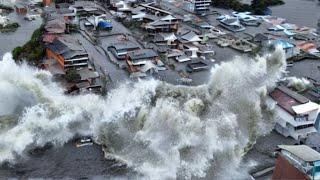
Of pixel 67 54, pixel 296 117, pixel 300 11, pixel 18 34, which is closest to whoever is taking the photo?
pixel 296 117

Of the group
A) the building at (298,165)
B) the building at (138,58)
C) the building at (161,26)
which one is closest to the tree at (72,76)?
the building at (138,58)

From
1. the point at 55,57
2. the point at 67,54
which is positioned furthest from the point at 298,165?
the point at 55,57

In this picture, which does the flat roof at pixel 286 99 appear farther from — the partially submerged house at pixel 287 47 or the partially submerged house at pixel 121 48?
the partially submerged house at pixel 121 48

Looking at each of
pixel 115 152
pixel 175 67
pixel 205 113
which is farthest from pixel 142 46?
pixel 115 152

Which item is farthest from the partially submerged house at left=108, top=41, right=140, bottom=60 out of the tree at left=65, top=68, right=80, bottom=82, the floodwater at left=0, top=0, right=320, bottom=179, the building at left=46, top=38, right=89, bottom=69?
the floodwater at left=0, top=0, right=320, bottom=179

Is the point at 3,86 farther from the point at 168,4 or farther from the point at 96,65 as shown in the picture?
the point at 168,4

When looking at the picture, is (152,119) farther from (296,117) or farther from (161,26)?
(161,26)

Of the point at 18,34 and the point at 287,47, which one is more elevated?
the point at 18,34
